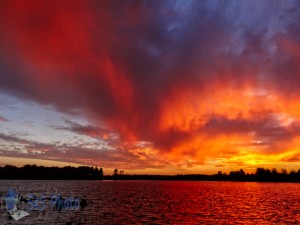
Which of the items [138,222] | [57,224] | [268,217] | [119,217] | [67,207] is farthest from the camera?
[67,207]

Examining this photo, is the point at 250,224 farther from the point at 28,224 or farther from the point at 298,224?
the point at 28,224

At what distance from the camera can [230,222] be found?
65.2 meters

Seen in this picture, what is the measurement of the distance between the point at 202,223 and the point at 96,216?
940 inches

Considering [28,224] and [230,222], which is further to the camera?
[230,222]

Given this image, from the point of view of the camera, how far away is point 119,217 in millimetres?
67938

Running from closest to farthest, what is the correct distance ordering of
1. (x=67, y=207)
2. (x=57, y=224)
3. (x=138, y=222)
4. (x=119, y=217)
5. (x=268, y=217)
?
(x=57, y=224) < (x=138, y=222) < (x=119, y=217) < (x=268, y=217) < (x=67, y=207)

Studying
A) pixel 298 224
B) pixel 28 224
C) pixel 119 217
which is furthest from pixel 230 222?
pixel 28 224

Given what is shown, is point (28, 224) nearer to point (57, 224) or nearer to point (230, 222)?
point (57, 224)

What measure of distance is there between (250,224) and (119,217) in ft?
93.7

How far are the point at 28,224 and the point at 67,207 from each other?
75.6ft

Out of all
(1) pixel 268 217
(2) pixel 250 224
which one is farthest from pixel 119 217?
(1) pixel 268 217

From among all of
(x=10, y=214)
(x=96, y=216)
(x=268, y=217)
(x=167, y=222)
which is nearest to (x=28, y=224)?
(x=10, y=214)

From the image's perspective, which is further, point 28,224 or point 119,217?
point 119,217

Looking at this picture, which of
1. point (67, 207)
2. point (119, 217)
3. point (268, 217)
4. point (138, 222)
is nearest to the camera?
point (138, 222)
